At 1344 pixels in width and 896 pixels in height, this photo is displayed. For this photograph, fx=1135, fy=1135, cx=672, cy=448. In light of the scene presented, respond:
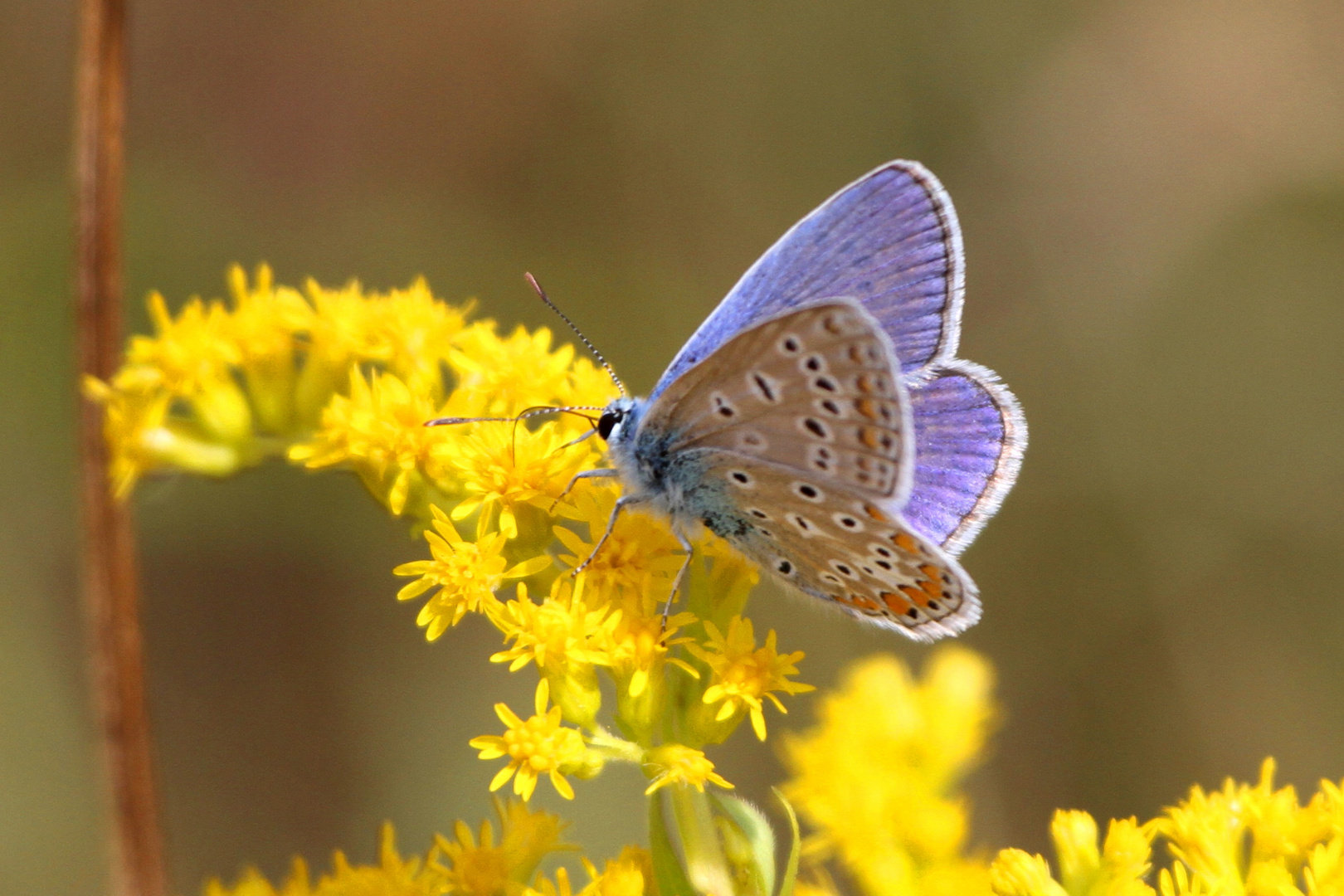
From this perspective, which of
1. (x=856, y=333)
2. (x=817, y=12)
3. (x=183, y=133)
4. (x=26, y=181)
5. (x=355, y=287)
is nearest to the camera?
(x=856, y=333)

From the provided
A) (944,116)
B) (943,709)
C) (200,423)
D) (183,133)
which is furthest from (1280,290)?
(183,133)

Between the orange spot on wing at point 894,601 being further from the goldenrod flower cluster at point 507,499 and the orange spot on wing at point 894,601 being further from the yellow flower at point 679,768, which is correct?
the yellow flower at point 679,768

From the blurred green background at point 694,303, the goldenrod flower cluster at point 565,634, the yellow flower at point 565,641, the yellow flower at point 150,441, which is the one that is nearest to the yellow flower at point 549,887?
the goldenrod flower cluster at point 565,634

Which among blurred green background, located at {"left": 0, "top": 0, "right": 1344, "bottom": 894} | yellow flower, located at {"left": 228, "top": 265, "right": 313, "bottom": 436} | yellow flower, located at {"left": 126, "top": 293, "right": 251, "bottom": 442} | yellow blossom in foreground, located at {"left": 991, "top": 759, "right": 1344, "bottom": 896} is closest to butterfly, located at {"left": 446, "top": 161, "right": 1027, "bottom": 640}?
yellow blossom in foreground, located at {"left": 991, "top": 759, "right": 1344, "bottom": 896}

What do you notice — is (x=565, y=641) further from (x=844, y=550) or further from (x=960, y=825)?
(x=960, y=825)

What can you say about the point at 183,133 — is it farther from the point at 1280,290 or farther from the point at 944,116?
the point at 1280,290

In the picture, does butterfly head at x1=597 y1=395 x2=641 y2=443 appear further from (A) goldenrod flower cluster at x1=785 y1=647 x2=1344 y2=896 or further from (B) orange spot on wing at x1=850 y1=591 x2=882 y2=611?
(A) goldenrod flower cluster at x1=785 y1=647 x2=1344 y2=896
